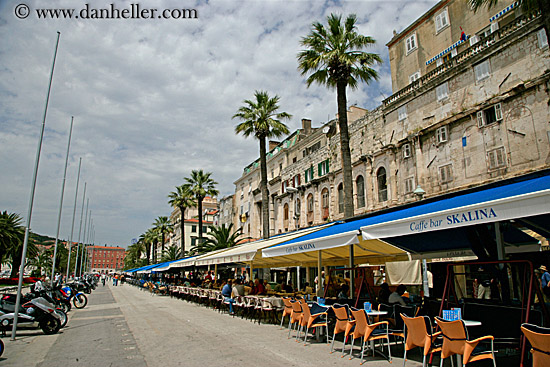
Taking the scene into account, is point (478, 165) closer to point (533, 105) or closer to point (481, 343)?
point (533, 105)

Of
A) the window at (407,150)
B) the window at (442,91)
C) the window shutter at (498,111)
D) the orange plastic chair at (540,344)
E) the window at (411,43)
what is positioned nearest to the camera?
the orange plastic chair at (540,344)

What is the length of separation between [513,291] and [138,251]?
115 m

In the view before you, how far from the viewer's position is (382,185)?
2503cm

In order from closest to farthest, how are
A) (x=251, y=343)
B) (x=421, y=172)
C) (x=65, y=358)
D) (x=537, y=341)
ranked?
(x=537, y=341), (x=65, y=358), (x=251, y=343), (x=421, y=172)

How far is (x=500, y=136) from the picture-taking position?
17.4 meters

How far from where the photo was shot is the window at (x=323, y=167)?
1227 inches

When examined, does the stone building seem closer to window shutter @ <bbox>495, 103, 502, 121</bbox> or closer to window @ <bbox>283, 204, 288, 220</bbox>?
window shutter @ <bbox>495, 103, 502, 121</bbox>

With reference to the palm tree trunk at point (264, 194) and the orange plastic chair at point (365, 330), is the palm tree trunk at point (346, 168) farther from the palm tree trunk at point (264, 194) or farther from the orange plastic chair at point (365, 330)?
the orange plastic chair at point (365, 330)

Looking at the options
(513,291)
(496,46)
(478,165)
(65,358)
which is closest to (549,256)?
(513,291)

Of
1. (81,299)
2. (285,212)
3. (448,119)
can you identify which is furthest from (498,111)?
(285,212)

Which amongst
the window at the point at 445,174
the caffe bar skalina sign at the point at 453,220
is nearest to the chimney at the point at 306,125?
the window at the point at 445,174

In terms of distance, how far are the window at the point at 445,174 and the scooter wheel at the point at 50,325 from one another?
60.7ft

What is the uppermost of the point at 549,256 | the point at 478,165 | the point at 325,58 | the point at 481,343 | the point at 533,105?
the point at 325,58

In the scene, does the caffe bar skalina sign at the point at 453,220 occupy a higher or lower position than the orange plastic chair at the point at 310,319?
higher
